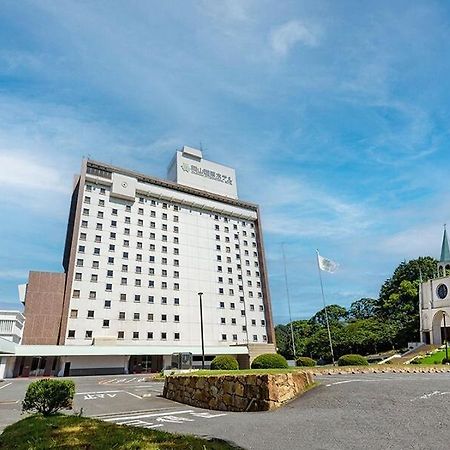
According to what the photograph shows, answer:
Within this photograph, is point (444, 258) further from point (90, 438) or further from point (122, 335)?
point (90, 438)

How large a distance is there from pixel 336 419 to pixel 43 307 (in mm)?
49270

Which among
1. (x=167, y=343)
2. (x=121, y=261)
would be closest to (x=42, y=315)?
(x=121, y=261)

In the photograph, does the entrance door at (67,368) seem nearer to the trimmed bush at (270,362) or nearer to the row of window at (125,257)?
the row of window at (125,257)

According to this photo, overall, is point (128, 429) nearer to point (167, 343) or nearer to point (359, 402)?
point (359, 402)

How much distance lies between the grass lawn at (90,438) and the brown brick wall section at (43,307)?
1789 inches

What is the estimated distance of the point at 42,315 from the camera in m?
50.1

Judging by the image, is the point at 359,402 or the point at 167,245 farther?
the point at 167,245

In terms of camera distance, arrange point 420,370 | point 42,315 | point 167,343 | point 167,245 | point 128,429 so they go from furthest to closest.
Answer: point 167,245 → point 167,343 → point 42,315 → point 420,370 → point 128,429

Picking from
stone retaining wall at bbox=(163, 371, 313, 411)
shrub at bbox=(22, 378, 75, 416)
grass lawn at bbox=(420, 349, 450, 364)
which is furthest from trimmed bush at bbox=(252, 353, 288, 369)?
grass lawn at bbox=(420, 349, 450, 364)

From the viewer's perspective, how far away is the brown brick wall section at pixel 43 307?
49.3 metres

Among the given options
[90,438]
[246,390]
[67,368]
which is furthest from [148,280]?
[90,438]

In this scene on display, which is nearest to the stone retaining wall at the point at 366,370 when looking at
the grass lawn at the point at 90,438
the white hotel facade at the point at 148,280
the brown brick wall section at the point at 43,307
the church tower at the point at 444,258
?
the grass lawn at the point at 90,438

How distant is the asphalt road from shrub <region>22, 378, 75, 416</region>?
7.02ft

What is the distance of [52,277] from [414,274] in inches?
2789
